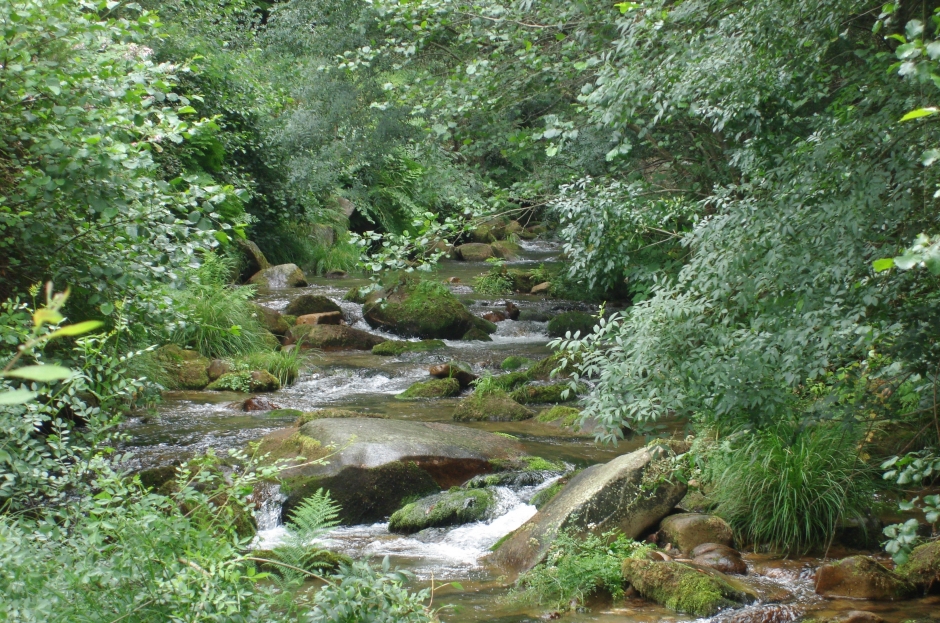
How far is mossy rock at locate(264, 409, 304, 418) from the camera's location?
9.56 metres

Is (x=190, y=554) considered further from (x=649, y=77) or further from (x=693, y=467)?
(x=693, y=467)

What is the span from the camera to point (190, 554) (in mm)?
2789

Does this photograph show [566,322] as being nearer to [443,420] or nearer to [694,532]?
[443,420]

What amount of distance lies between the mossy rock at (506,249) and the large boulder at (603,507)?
1801 cm

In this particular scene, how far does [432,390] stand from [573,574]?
6.39 m

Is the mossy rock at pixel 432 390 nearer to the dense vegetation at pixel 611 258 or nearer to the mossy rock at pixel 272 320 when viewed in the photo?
the mossy rock at pixel 272 320

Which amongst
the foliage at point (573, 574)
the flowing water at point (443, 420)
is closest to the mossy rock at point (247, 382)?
the flowing water at point (443, 420)

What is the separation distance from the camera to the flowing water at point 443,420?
4.86 metres

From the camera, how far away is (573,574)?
507 cm

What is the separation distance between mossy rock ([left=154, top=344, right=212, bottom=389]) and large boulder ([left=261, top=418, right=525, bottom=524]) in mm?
3379

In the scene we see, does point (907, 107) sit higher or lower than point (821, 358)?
higher

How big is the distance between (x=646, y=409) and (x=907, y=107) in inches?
65.4

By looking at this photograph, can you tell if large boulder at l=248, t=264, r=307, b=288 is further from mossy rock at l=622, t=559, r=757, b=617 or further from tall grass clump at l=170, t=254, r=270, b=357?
mossy rock at l=622, t=559, r=757, b=617

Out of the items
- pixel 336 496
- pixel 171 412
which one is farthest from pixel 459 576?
pixel 171 412
